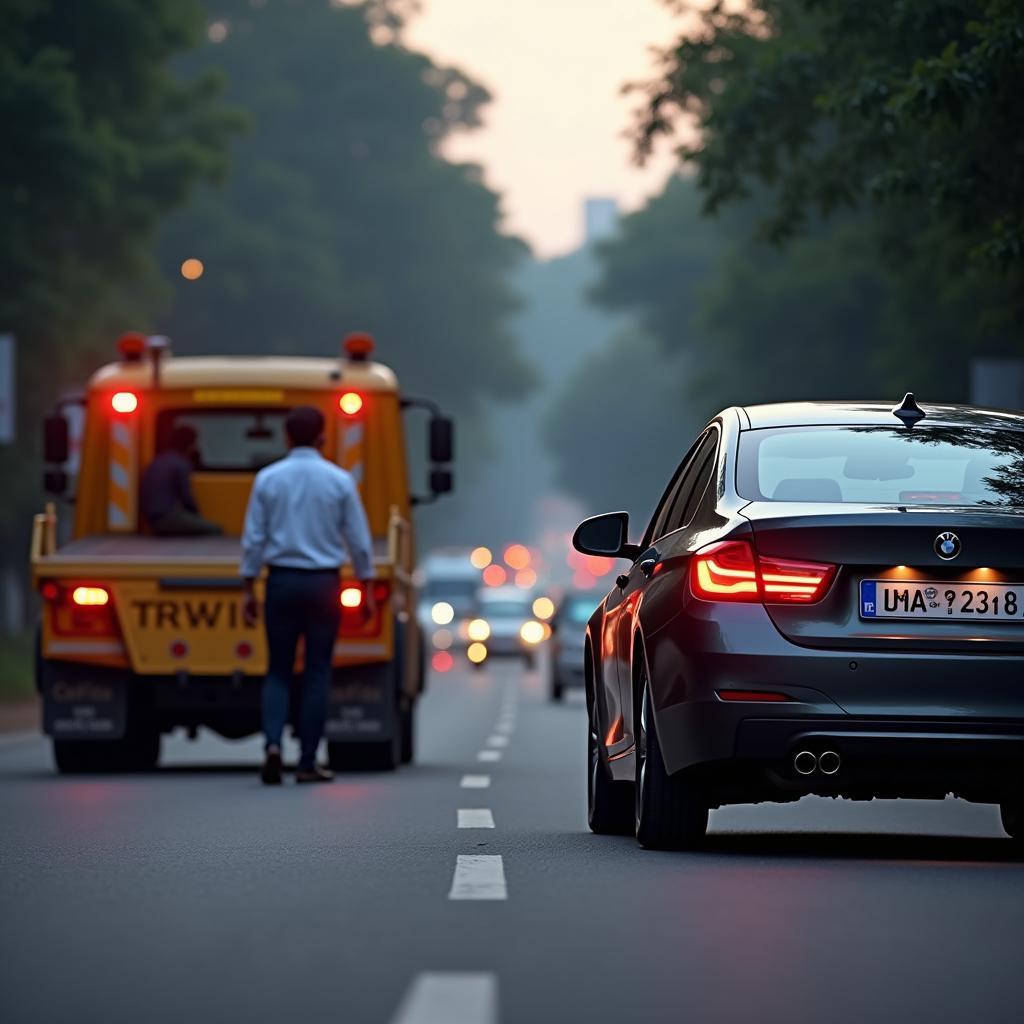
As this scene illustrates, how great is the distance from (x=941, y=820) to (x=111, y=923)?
675 centimetres

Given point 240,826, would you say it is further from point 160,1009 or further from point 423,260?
point 423,260

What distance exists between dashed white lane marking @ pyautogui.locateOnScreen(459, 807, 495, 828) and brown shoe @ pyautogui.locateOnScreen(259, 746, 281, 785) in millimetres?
1916

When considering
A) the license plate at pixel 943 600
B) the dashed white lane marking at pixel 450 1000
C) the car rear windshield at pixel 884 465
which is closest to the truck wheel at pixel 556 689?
the car rear windshield at pixel 884 465

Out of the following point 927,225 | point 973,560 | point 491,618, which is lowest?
point 491,618

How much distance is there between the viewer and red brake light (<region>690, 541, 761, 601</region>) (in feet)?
31.5

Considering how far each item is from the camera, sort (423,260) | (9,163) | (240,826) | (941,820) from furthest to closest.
Answer: (423,260)
(9,163)
(941,820)
(240,826)

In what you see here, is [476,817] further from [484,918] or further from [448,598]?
[448,598]

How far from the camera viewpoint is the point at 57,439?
19.1 meters

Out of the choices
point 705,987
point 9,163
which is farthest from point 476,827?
point 9,163

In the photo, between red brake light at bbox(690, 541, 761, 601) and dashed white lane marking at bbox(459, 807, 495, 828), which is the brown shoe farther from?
red brake light at bbox(690, 541, 761, 601)

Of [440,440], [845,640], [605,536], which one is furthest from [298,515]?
[845,640]

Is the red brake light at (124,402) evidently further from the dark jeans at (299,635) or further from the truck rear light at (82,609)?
the dark jeans at (299,635)

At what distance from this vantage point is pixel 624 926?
25.8 ft

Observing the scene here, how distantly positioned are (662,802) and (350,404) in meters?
8.66
